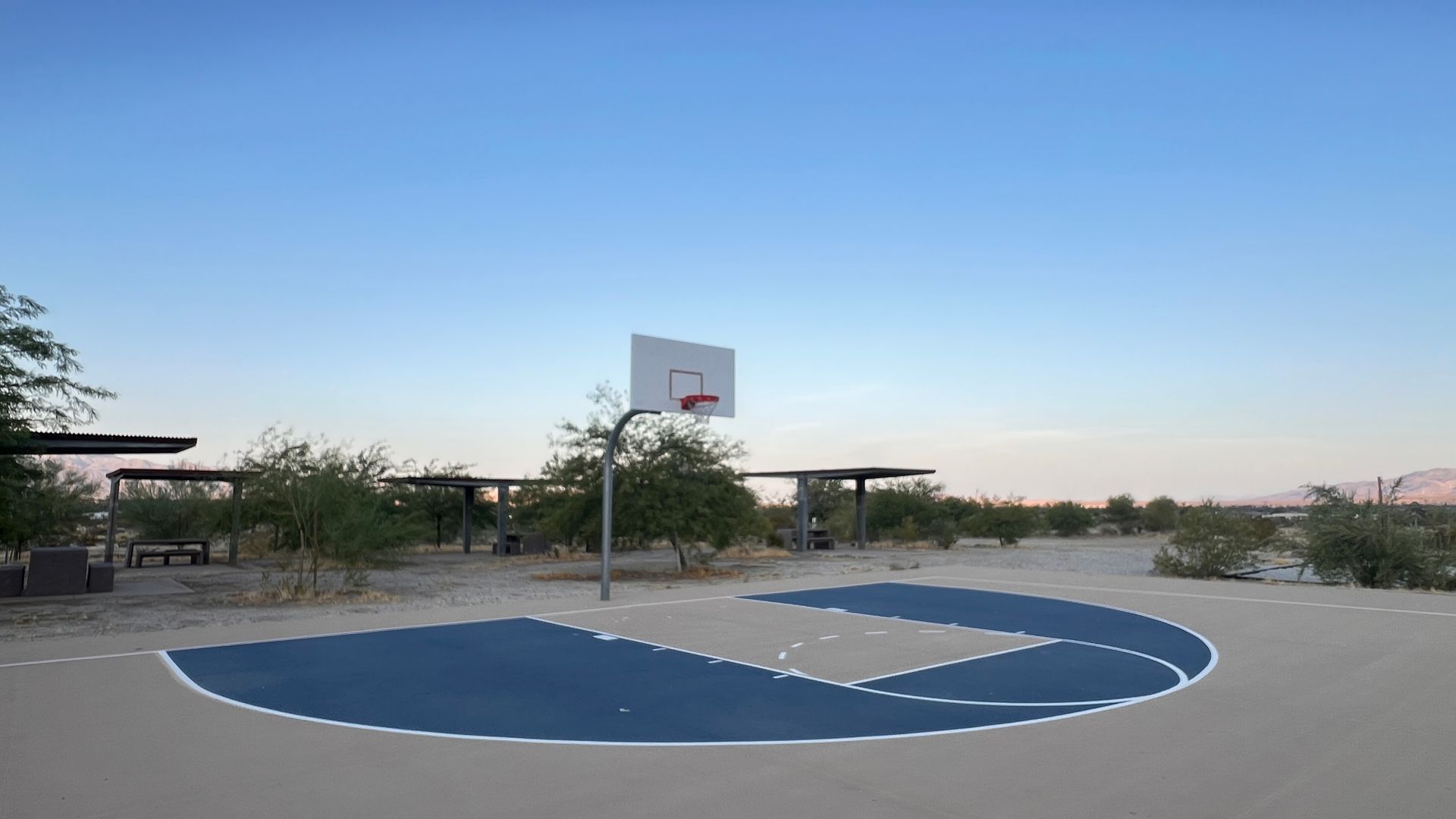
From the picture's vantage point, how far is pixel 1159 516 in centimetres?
5841

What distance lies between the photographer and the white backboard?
58.3 ft

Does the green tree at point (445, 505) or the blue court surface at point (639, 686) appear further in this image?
the green tree at point (445, 505)

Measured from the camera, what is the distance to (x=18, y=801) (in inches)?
221

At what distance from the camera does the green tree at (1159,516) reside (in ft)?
191

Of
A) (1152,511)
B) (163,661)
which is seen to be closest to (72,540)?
(163,661)

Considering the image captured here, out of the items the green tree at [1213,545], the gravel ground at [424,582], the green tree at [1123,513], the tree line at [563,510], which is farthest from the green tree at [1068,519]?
the green tree at [1213,545]

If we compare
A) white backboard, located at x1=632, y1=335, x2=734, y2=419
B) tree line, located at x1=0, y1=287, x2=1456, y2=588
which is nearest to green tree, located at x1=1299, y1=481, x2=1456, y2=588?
tree line, located at x1=0, y1=287, x2=1456, y2=588

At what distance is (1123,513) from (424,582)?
48.8m

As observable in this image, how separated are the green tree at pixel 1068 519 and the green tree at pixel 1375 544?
33.7 m

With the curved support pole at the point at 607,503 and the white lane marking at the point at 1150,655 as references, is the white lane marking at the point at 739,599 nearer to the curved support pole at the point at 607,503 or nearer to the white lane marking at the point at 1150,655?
the white lane marking at the point at 1150,655

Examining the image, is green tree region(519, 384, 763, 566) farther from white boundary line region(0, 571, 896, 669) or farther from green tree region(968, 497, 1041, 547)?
green tree region(968, 497, 1041, 547)

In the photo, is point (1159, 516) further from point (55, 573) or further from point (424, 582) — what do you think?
point (55, 573)

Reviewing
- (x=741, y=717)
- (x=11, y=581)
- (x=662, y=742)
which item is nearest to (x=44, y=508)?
(x=11, y=581)

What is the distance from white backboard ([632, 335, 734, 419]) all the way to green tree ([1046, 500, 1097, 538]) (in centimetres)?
4202
